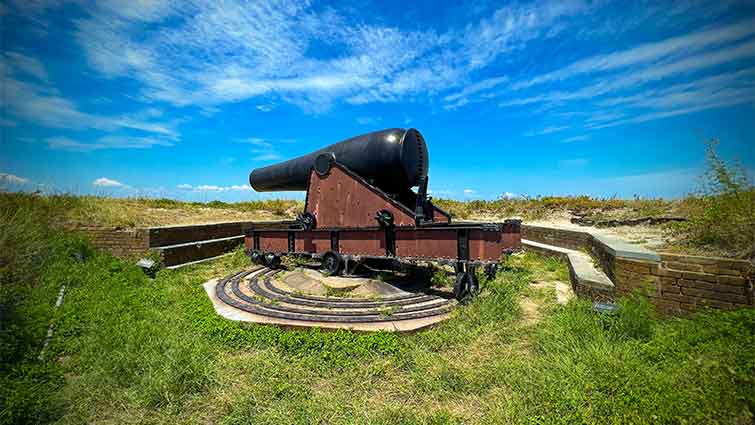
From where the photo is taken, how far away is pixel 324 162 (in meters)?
6.93

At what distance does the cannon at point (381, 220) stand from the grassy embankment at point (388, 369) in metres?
0.93

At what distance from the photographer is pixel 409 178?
640cm

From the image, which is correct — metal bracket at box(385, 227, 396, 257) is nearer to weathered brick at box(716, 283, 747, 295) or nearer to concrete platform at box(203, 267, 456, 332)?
concrete platform at box(203, 267, 456, 332)

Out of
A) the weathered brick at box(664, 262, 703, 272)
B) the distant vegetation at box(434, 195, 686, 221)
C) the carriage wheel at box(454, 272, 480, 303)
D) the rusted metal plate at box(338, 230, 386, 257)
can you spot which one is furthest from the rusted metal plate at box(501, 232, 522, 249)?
the distant vegetation at box(434, 195, 686, 221)

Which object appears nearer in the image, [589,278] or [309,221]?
[589,278]

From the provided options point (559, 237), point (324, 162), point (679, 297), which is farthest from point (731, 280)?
point (559, 237)

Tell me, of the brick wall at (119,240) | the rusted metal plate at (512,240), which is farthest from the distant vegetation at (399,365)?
the brick wall at (119,240)

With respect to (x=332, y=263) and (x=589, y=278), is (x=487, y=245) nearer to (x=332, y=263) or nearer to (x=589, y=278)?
(x=589, y=278)

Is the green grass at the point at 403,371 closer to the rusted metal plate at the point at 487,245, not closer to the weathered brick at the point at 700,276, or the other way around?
the weathered brick at the point at 700,276

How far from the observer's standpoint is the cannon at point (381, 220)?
16.7ft

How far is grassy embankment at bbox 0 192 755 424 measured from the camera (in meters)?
2.58

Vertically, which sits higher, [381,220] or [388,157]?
[388,157]

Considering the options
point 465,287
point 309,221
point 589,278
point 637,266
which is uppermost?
point 309,221

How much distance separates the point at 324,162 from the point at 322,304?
9.82 feet
